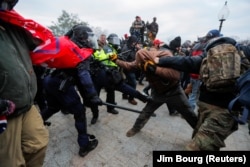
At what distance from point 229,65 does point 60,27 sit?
3505 centimetres

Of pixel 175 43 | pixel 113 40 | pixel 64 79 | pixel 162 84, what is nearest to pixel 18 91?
pixel 64 79

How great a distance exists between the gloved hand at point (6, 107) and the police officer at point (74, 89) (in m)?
1.19

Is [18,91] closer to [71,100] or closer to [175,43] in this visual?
[71,100]

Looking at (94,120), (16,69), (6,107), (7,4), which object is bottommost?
(94,120)

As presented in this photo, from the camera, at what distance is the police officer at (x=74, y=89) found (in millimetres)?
2570

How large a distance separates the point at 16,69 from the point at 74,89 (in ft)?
4.36

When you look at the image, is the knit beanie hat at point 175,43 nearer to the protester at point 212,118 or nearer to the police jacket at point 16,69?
the protester at point 212,118

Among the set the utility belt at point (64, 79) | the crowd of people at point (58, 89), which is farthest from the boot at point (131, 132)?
the utility belt at point (64, 79)

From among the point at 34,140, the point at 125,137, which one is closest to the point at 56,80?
the point at 34,140

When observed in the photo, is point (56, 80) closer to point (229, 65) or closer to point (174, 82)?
point (174, 82)

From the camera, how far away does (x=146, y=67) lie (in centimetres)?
268

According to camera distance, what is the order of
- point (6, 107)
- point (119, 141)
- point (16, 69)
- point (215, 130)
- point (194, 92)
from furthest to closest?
point (194, 92) → point (119, 141) → point (215, 130) → point (16, 69) → point (6, 107)

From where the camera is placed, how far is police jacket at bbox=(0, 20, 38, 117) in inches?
54.1

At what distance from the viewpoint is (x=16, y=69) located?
1.42 metres
